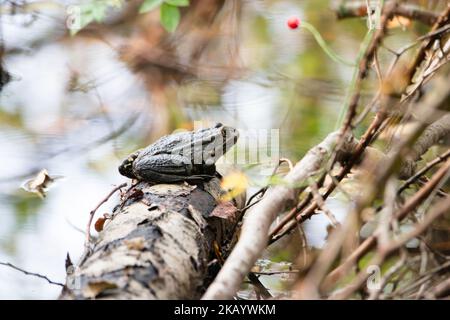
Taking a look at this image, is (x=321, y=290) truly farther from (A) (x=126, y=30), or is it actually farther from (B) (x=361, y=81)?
(A) (x=126, y=30)

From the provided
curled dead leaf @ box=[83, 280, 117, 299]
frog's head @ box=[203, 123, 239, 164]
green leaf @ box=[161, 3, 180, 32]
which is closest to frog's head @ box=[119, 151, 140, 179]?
frog's head @ box=[203, 123, 239, 164]

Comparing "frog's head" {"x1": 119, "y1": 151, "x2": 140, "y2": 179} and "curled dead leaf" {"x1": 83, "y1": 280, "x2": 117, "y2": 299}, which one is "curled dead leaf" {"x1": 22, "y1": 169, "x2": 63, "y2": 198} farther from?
"curled dead leaf" {"x1": 83, "y1": 280, "x2": 117, "y2": 299}

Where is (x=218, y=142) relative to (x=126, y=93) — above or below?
below

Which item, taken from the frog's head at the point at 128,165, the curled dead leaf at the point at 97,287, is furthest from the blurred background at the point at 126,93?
the curled dead leaf at the point at 97,287

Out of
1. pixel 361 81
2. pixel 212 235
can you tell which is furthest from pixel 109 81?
pixel 361 81

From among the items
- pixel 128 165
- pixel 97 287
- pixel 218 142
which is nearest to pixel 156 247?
pixel 97 287

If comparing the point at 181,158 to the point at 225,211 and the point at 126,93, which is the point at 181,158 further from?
the point at 126,93

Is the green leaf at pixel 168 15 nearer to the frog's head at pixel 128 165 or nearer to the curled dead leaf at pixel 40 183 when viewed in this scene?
the frog's head at pixel 128 165
